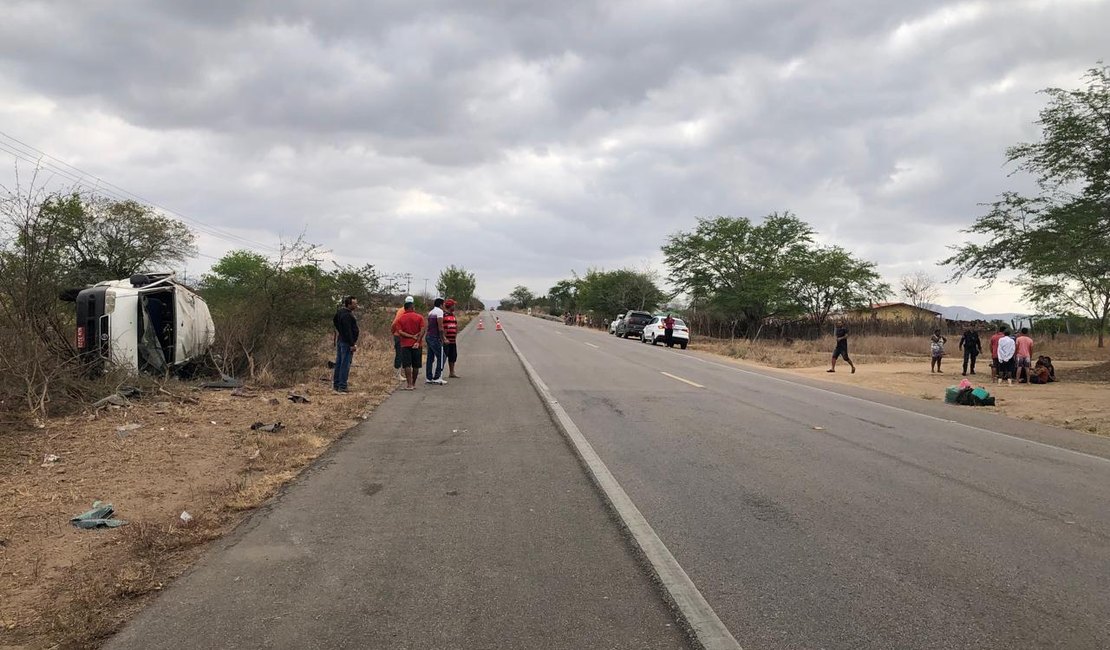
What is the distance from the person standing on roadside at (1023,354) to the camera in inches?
725

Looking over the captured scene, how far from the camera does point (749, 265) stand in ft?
151

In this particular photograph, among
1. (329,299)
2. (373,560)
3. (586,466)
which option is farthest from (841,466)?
(329,299)

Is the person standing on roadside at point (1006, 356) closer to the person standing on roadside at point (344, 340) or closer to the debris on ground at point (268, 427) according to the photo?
the person standing on roadside at point (344, 340)

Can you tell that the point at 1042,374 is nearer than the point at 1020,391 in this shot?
No

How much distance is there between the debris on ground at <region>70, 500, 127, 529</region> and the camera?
5.01 meters

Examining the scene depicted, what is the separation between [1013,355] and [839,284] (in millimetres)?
27242

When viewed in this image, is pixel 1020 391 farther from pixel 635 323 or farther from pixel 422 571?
pixel 635 323

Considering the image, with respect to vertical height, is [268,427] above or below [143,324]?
below

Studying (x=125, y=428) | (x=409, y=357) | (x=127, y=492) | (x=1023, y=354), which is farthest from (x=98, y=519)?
(x=1023, y=354)

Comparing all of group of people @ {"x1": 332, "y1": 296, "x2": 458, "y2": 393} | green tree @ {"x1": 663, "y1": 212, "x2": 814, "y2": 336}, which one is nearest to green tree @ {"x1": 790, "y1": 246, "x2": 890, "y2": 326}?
green tree @ {"x1": 663, "y1": 212, "x2": 814, "y2": 336}

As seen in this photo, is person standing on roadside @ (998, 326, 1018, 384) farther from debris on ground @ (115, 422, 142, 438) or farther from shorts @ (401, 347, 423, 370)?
debris on ground @ (115, 422, 142, 438)

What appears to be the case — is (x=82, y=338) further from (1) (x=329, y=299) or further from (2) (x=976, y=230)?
(2) (x=976, y=230)

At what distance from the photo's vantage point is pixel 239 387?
1191 cm

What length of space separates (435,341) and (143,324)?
5.08m
